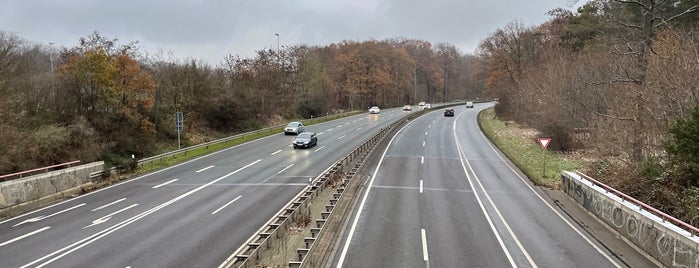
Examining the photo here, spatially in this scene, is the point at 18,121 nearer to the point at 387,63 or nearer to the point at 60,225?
the point at 60,225

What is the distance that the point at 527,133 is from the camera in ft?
179

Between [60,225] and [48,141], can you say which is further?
[48,141]

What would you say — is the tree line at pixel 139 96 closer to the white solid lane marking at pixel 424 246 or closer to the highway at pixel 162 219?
the highway at pixel 162 219

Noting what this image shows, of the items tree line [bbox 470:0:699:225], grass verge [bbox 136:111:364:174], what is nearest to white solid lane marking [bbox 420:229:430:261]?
tree line [bbox 470:0:699:225]

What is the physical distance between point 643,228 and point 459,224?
242 inches

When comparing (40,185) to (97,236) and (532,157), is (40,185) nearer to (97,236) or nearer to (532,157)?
(97,236)

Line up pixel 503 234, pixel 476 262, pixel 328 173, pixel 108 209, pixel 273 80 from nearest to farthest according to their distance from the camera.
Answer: pixel 476 262 → pixel 503 234 → pixel 108 209 → pixel 328 173 → pixel 273 80

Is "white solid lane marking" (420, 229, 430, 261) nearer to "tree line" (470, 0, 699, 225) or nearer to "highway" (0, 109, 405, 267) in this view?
"highway" (0, 109, 405, 267)

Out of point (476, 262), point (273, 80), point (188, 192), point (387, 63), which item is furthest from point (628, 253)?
point (387, 63)

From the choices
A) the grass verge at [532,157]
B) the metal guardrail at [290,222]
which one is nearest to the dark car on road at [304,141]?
the metal guardrail at [290,222]

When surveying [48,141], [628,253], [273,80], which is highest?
[273,80]

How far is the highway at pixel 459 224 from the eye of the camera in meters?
14.8

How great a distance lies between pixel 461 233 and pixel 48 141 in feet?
82.6

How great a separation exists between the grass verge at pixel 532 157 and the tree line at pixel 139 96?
27.7 m
